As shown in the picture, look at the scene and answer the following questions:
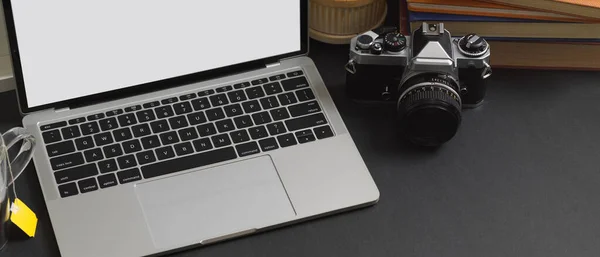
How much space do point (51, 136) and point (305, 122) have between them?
27cm

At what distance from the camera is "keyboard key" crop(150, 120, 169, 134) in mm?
872

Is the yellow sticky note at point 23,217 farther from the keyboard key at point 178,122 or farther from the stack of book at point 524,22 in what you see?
the stack of book at point 524,22

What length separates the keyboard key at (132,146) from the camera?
2.79 ft

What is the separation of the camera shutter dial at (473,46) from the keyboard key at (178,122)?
0.99 ft

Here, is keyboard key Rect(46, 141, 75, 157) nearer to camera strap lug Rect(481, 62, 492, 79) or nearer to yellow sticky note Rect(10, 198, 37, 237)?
yellow sticky note Rect(10, 198, 37, 237)

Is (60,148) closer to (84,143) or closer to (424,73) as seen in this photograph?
(84,143)

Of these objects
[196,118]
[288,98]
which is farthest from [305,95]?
[196,118]

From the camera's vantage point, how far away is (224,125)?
34.5 inches

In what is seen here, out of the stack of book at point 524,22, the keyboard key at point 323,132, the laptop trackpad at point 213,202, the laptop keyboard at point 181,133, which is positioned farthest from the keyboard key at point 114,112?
the stack of book at point 524,22

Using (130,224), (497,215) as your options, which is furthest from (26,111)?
(497,215)

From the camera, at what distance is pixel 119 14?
0.85 m

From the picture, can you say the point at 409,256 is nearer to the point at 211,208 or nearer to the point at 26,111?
the point at 211,208

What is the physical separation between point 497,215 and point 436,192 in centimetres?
6

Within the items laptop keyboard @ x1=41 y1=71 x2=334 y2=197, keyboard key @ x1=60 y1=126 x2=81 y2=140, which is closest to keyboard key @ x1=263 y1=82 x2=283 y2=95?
laptop keyboard @ x1=41 y1=71 x2=334 y2=197
